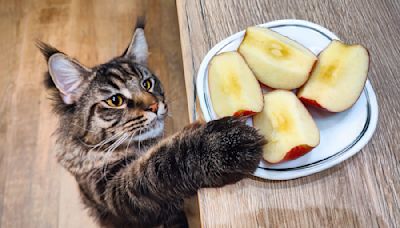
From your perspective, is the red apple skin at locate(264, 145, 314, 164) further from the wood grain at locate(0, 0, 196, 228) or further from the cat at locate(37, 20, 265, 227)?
the wood grain at locate(0, 0, 196, 228)

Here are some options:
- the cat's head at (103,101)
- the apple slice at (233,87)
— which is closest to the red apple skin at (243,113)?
the apple slice at (233,87)

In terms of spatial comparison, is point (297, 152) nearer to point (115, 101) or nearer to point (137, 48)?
point (115, 101)

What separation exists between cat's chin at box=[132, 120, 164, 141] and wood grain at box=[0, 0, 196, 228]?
0.24 m

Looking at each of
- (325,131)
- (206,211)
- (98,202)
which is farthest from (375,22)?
(98,202)

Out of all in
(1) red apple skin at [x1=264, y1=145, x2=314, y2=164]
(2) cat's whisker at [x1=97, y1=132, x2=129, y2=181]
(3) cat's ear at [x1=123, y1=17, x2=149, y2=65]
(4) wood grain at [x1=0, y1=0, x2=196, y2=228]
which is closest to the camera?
(1) red apple skin at [x1=264, y1=145, x2=314, y2=164]

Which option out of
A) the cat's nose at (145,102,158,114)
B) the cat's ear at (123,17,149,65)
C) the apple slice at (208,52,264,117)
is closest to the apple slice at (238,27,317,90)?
the apple slice at (208,52,264,117)

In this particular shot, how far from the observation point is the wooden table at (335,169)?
2.07ft

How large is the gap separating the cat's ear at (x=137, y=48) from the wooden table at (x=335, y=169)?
0.64ft

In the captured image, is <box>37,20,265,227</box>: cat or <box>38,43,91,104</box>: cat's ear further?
<box>38,43,91,104</box>: cat's ear

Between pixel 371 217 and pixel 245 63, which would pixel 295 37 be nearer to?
pixel 245 63

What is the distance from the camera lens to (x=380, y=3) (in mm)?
809

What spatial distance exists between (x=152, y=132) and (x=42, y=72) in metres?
0.74

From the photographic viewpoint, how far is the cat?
666mm

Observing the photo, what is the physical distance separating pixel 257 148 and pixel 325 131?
13cm
